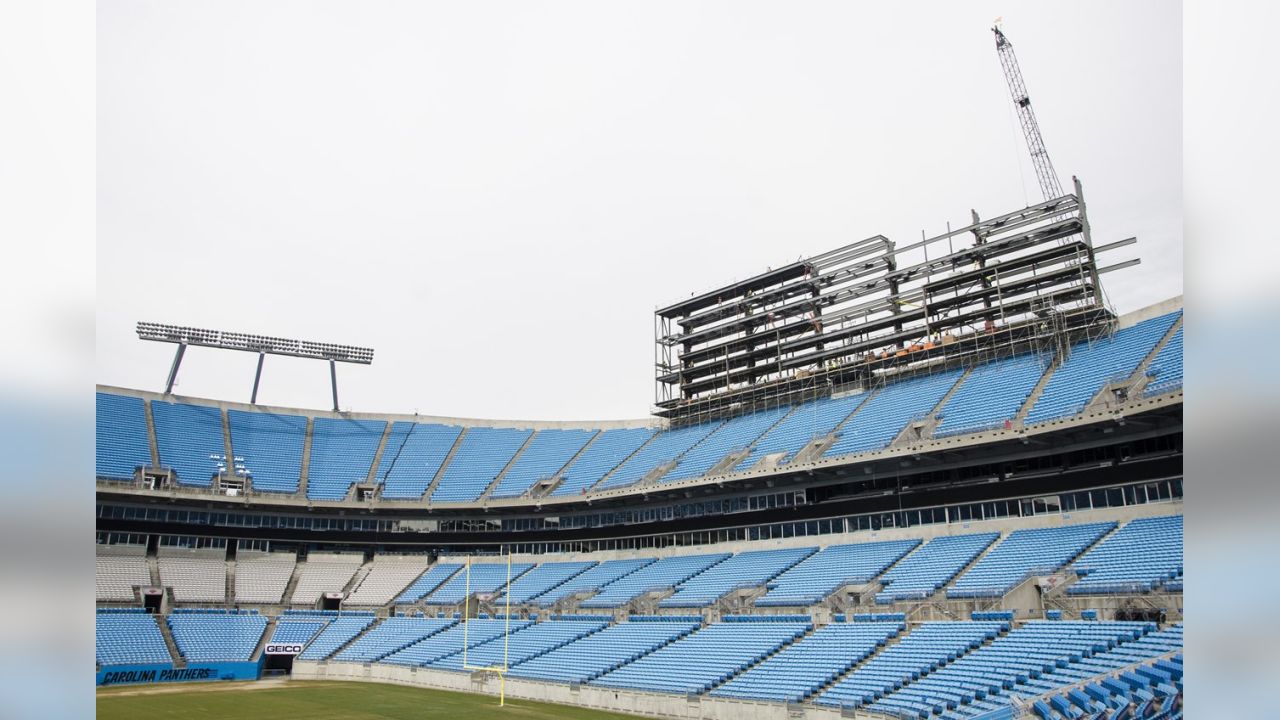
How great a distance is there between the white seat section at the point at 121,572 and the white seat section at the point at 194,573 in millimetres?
806

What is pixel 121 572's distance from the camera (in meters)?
38.6

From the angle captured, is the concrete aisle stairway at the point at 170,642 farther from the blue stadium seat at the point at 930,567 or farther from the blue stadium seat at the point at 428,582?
the blue stadium seat at the point at 930,567

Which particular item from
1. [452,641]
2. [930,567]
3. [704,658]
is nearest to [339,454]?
[452,641]

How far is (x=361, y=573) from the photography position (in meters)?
43.8

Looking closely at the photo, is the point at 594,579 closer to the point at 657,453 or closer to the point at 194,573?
the point at 657,453

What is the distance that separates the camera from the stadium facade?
20859mm

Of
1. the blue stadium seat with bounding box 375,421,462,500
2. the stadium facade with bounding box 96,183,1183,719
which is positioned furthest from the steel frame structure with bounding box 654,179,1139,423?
the blue stadium seat with bounding box 375,421,462,500

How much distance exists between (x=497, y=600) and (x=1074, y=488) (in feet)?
84.6

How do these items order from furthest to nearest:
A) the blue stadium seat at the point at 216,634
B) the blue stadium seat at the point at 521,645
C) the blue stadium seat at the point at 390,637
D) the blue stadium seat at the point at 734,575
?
the blue stadium seat at the point at 390,637, the blue stadium seat at the point at 216,634, the blue stadium seat at the point at 521,645, the blue stadium seat at the point at 734,575

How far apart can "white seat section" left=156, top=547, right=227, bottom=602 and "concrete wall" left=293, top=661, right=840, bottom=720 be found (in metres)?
8.17

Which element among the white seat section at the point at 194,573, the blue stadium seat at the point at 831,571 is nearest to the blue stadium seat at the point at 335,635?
the white seat section at the point at 194,573

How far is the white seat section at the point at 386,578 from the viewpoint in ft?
136

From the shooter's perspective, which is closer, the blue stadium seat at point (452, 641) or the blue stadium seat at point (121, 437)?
the blue stadium seat at point (452, 641)
